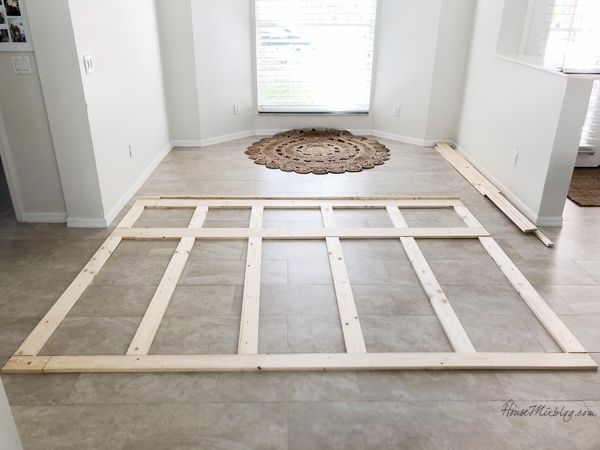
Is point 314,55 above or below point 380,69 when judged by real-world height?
above

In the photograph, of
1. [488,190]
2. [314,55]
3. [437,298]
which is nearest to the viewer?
[437,298]

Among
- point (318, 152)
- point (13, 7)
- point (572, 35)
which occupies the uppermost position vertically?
point (13, 7)

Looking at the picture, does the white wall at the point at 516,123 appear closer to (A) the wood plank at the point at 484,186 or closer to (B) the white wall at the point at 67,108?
(A) the wood plank at the point at 484,186

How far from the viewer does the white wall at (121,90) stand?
10.6 feet

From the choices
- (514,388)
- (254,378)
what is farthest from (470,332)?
(254,378)

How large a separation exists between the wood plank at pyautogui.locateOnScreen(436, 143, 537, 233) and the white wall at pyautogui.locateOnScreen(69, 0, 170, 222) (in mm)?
3000

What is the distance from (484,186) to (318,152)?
1772mm

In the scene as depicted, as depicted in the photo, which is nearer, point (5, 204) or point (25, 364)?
point (25, 364)

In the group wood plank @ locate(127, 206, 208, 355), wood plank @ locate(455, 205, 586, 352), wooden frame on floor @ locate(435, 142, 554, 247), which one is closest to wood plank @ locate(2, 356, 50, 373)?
wood plank @ locate(127, 206, 208, 355)

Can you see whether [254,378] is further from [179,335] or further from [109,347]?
[109,347]

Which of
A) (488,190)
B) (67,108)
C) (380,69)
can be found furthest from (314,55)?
(67,108)

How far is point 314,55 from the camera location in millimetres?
5500

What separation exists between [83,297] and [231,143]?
318cm

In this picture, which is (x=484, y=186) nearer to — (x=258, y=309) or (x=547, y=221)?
(x=547, y=221)
